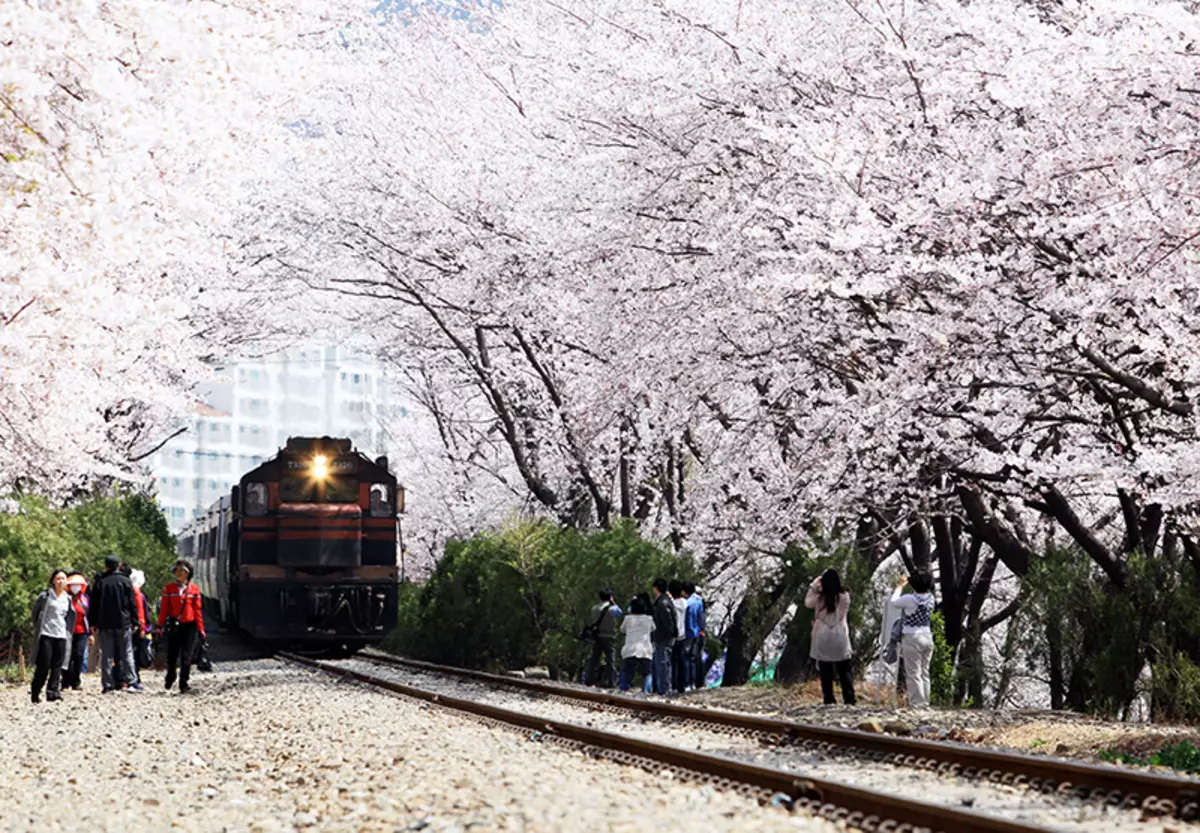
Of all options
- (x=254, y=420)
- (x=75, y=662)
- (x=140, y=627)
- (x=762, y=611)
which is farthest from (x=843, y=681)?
(x=254, y=420)

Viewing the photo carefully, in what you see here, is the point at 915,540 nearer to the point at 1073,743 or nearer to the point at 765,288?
the point at 765,288

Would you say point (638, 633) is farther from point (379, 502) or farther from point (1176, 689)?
point (379, 502)

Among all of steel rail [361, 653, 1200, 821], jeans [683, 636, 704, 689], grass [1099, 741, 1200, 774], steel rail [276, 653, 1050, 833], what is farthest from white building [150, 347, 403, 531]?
grass [1099, 741, 1200, 774]

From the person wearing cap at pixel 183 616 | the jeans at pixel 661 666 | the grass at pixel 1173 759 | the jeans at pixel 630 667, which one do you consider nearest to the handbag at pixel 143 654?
the person wearing cap at pixel 183 616

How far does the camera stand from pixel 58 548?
20.5 meters

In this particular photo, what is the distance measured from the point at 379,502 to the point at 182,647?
575cm

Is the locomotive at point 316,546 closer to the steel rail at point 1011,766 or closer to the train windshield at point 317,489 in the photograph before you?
the train windshield at point 317,489

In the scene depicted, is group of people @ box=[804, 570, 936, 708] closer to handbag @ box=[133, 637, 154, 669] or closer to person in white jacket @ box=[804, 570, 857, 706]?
person in white jacket @ box=[804, 570, 857, 706]

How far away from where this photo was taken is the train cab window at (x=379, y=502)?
22531 mm

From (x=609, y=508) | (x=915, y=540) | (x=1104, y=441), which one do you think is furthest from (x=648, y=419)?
(x=1104, y=441)

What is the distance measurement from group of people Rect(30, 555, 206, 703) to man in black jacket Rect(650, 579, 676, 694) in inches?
192

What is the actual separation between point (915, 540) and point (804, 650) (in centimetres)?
350

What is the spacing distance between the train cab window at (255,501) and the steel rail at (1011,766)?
10.8 meters

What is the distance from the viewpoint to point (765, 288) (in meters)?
13.6
